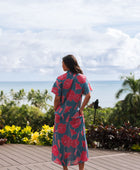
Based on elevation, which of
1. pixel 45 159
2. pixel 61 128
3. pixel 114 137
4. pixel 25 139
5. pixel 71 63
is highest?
pixel 71 63

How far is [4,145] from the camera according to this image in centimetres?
611

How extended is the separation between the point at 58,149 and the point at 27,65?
146845mm

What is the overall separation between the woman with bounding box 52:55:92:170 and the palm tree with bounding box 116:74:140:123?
778 cm

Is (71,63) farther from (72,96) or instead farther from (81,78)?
(72,96)

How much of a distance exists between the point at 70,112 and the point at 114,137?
119 inches

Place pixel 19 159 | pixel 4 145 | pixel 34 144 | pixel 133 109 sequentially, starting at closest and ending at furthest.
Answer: pixel 19 159, pixel 4 145, pixel 34 144, pixel 133 109

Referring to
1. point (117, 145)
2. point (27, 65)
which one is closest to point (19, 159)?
point (117, 145)

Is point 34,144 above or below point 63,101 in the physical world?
below

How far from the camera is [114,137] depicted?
6.15 meters

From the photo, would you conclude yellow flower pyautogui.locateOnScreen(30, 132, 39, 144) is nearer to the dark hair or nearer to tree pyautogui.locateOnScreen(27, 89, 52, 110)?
the dark hair

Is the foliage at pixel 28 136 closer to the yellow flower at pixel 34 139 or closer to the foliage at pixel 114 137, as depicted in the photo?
the yellow flower at pixel 34 139

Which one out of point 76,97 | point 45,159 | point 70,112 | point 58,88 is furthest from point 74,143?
point 45,159

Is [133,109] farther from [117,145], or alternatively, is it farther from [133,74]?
[117,145]

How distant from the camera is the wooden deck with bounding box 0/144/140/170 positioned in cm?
442
